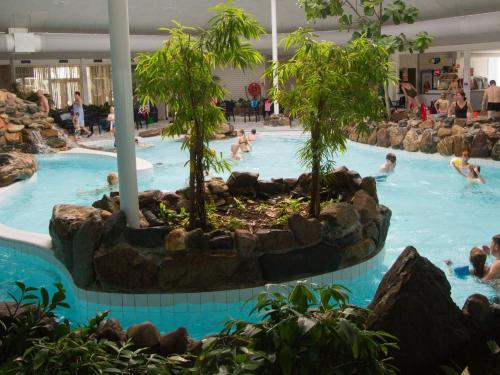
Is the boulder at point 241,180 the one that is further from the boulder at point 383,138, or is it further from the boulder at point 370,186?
the boulder at point 383,138

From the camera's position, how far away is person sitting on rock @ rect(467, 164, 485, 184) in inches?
437

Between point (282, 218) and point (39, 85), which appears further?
point (39, 85)

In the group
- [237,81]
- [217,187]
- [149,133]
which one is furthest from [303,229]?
[237,81]

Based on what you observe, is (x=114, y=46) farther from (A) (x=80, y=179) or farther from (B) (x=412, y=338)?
(A) (x=80, y=179)

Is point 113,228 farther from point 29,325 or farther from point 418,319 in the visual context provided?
point 418,319

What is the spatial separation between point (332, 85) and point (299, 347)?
436 centimetres

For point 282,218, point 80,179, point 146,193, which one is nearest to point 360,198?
point 282,218

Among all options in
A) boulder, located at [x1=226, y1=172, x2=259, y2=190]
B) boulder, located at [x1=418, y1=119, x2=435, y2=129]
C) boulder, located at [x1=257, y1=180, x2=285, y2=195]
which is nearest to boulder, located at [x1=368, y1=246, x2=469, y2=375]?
boulder, located at [x1=226, y1=172, x2=259, y2=190]

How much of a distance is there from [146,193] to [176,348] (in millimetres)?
3684

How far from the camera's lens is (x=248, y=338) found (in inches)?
103

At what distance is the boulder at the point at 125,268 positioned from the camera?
600cm

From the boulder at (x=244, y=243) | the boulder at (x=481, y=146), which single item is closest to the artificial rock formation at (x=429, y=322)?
the boulder at (x=244, y=243)

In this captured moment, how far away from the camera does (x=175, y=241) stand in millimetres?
6051

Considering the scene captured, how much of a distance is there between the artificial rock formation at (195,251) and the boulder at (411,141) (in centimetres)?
819
